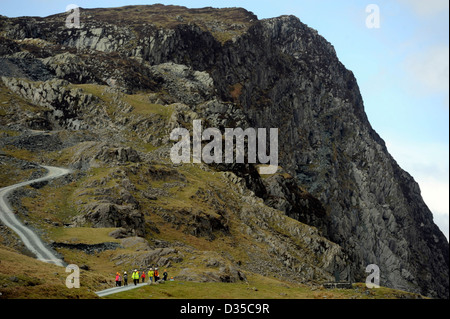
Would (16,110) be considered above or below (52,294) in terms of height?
above

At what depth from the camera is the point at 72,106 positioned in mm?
139125

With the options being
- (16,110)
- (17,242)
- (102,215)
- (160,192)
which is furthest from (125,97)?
(17,242)

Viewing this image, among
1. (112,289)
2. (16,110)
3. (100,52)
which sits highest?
(100,52)

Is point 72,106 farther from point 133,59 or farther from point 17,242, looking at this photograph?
point 17,242

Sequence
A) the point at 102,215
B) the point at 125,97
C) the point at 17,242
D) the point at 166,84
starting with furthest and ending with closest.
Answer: the point at 166,84, the point at 125,97, the point at 102,215, the point at 17,242

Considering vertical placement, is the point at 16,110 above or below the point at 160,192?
above

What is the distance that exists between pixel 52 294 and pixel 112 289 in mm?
8918

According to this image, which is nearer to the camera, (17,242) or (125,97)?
(17,242)

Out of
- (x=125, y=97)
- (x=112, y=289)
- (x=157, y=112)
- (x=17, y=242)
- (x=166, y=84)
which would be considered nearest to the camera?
(x=112, y=289)
